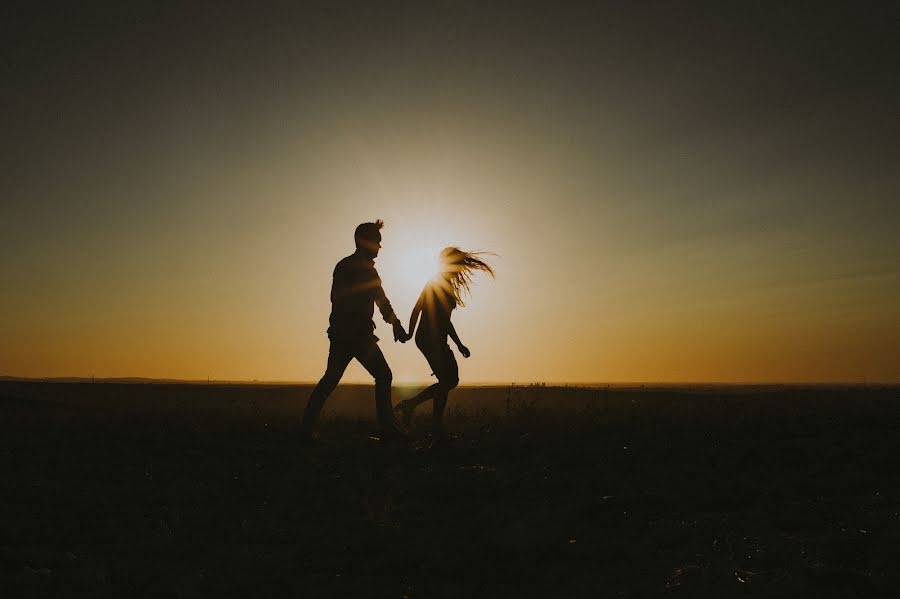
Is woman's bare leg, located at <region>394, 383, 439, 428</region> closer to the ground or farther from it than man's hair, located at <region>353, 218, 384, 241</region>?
closer to the ground

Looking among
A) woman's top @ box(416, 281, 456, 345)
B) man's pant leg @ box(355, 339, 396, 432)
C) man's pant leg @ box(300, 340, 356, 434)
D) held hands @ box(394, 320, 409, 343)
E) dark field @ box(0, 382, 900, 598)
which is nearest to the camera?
dark field @ box(0, 382, 900, 598)

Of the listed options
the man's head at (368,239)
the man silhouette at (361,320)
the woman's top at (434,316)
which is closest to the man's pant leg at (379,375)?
Result: the man silhouette at (361,320)

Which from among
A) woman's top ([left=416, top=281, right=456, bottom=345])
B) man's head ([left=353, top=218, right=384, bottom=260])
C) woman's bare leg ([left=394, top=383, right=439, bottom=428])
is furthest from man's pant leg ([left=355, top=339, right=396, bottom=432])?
man's head ([left=353, top=218, right=384, bottom=260])

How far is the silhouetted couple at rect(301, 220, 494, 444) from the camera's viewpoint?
793cm

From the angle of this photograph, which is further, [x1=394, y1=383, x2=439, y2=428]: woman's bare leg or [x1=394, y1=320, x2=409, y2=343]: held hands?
[x1=394, y1=320, x2=409, y2=343]: held hands

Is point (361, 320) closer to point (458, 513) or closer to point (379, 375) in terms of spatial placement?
Result: point (379, 375)

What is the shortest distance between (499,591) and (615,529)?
1.27 m

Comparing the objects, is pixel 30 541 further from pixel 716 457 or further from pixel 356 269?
pixel 716 457

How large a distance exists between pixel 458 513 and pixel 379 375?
11.6 ft

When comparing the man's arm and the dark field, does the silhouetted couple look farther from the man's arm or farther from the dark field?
the dark field

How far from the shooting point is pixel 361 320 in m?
8.00

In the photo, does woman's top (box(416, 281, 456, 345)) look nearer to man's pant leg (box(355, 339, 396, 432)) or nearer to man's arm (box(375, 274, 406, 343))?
man's arm (box(375, 274, 406, 343))

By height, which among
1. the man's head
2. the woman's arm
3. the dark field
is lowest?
the dark field

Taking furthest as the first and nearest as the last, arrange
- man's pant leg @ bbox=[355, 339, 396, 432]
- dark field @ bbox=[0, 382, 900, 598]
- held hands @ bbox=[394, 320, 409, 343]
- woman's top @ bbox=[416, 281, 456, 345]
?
held hands @ bbox=[394, 320, 409, 343] < woman's top @ bbox=[416, 281, 456, 345] < man's pant leg @ bbox=[355, 339, 396, 432] < dark field @ bbox=[0, 382, 900, 598]
